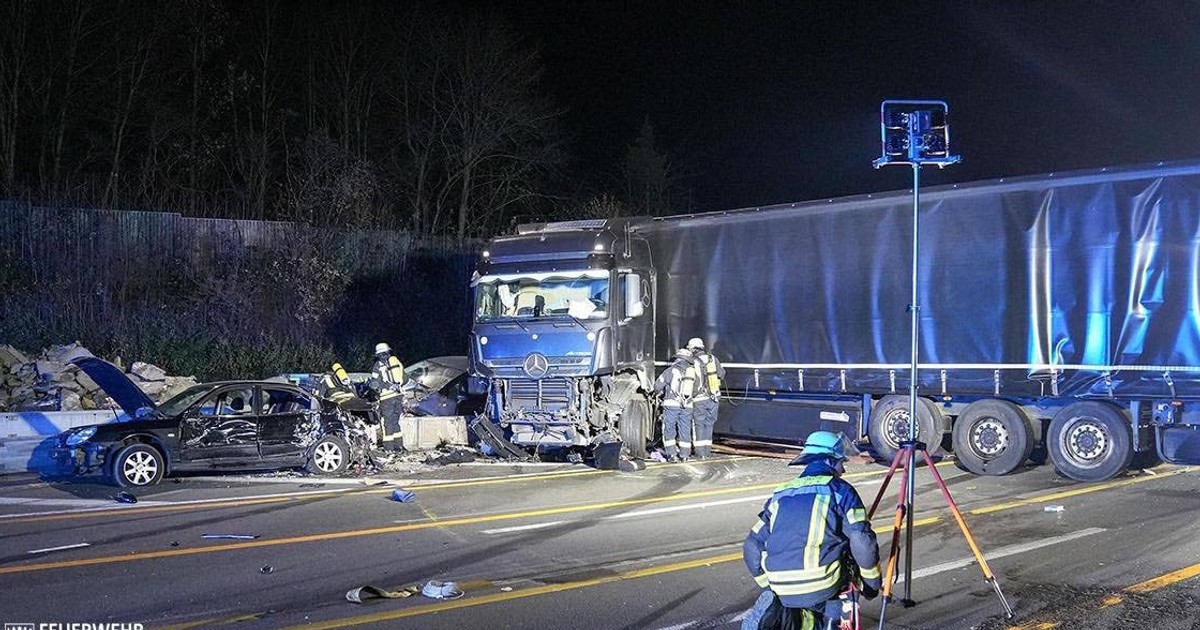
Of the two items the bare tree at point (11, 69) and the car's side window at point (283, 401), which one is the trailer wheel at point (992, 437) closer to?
the car's side window at point (283, 401)

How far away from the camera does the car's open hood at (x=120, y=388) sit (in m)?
13.5

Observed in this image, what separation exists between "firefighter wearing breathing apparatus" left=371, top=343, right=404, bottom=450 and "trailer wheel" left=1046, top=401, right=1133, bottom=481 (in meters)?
9.07

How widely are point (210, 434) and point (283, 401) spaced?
117 cm

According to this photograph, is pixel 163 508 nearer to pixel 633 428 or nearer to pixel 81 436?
pixel 81 436

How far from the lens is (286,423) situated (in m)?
14.2

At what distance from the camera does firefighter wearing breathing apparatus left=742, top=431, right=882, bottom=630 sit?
4.65 meters

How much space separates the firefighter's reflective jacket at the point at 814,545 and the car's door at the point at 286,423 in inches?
414

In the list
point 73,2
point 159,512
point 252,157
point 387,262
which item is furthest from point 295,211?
point 159,512

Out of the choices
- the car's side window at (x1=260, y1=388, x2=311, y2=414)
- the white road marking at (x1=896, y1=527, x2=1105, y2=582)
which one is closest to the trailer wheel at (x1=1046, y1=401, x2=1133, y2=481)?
the white road marking at (x1=896, y1=527, x2=1105, y2=582)

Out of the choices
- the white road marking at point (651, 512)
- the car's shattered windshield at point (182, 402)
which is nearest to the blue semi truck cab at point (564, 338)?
the white road marking at point (651, 512)

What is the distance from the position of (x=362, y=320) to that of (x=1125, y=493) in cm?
2106

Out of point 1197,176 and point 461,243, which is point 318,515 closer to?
point 1197,176

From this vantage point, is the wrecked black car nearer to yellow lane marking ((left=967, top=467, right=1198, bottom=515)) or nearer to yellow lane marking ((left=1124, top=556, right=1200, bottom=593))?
yellow lane marking ((left=967, top=467, right=1198, bottom=515))

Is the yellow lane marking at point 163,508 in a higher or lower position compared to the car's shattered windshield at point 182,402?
lower
